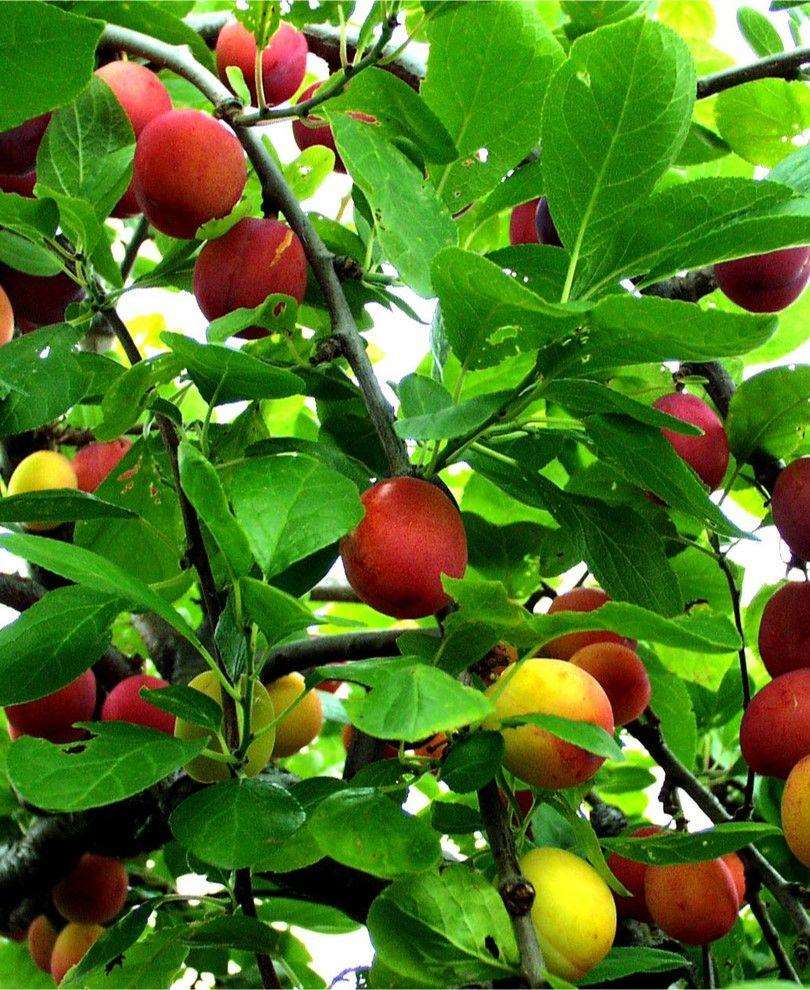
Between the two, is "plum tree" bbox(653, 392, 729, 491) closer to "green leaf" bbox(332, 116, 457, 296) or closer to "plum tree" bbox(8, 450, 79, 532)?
"green leaf" bbox(332, 116, 457, 296)

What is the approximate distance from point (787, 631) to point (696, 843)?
192 mm

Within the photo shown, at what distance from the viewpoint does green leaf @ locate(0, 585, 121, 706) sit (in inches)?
23.5

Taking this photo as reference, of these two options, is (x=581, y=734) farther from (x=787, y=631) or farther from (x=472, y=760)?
(x=787, y=631)

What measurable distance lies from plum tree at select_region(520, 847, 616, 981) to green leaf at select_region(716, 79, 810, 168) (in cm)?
57

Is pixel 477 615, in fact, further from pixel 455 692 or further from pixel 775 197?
pixel 775 197

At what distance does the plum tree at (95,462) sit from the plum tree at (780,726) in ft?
1.78

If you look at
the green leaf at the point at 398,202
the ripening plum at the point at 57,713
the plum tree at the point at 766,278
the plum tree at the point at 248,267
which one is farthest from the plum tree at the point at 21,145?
the plum tree at the point at 766,278

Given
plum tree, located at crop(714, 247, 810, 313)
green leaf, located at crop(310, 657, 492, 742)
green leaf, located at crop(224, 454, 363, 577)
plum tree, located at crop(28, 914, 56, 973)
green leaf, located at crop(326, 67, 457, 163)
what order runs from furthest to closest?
1. plum tree, located at crop(28, 914, 56, 973)
2. plum tree, located at crop(714, 247, 810, 313)
3. green leaf, located at crop(326, 67, 457, 163)
4. green leaf, located at crop(224, 454, 363, 577)
5. green leaf, located at crop(310, 657, 492, 742)

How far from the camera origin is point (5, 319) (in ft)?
2.79

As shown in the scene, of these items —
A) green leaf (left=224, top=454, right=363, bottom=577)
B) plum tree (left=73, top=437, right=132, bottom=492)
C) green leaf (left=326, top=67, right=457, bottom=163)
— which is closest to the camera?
green leaf (left=224, top=454, right=363, bottom=577)

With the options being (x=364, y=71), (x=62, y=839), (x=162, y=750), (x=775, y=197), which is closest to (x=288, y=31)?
(x=364, y=71)

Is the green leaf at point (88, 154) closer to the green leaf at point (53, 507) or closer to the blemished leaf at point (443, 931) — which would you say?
the green leaf at point (53, 507)

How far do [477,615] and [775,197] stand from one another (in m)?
0.25

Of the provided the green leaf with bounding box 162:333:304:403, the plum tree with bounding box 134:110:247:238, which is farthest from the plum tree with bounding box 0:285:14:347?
the green leaf with bounding box 162:333:304:403
